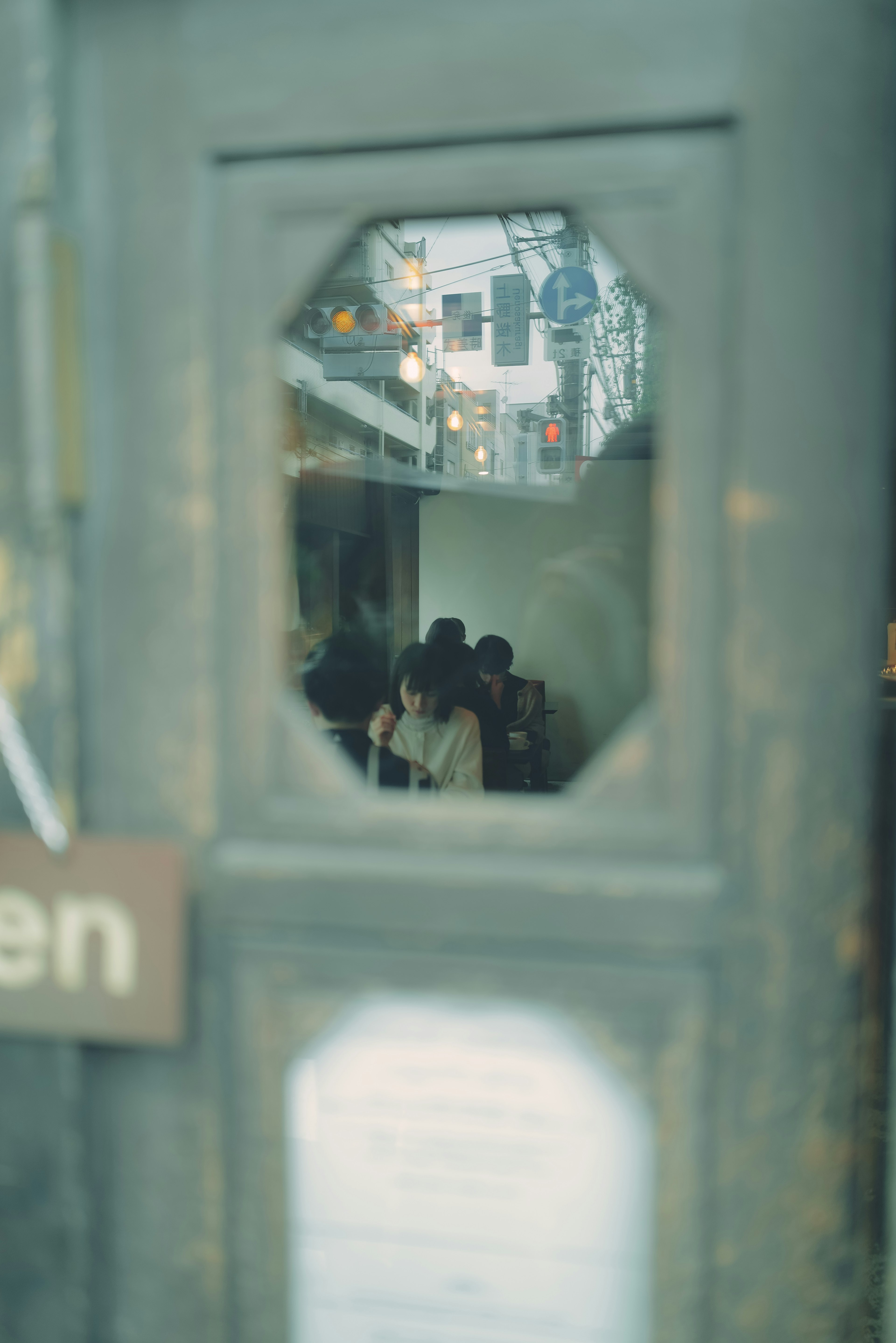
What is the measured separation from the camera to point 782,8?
1.11m

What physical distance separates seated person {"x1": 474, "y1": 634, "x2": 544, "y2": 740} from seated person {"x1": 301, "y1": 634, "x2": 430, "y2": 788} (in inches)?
44.6

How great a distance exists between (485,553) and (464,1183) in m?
6.62

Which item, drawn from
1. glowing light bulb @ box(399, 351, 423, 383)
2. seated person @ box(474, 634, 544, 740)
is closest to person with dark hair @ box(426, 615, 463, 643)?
seated person @ box(474, 634, 544, 740)

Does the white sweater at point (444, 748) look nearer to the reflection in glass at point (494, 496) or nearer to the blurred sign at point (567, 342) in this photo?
the reflection in glass at point (494, 496)

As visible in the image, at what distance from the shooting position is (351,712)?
2.74 metres

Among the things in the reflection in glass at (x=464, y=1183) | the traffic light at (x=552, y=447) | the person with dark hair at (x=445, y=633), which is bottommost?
the reflection in glass at (x=464, y=1183)

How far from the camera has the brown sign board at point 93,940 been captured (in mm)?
1235

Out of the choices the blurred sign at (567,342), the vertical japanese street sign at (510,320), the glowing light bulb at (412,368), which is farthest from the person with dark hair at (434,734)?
the glowing light bulb at (412,368)

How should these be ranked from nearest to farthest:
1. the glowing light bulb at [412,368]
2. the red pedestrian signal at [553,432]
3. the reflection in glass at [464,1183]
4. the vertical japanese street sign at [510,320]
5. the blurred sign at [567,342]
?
the reflection in glass at [464,1183] → the blurred sign at [567,342] → the vertical japanese street sign at [510,320] → the glowing light bulb at [412,368] → the red pedestrian signal at [553,432]

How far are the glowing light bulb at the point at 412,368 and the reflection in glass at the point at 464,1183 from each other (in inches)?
236

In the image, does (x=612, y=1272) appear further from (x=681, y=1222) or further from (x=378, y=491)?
(x=378, y=491)

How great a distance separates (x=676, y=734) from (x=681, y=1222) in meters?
0.67

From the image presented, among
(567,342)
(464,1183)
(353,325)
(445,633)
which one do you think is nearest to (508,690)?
(445,633)

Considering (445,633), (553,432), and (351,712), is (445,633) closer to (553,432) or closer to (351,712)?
(351,712)
